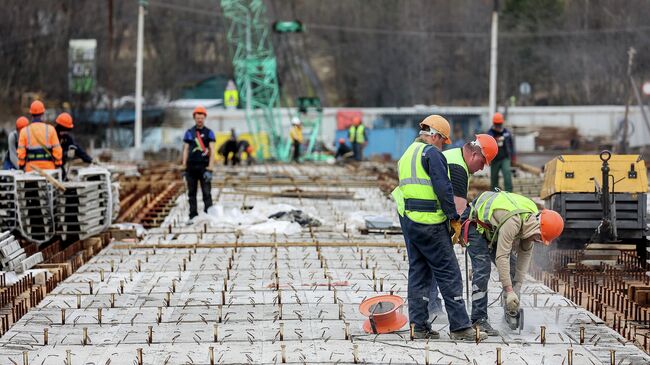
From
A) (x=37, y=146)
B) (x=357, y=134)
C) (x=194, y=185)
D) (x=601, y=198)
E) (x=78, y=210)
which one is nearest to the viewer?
(x=601, y=198)

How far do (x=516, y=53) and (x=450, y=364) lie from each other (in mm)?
60177

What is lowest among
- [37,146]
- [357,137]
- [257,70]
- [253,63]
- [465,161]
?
[357,137]

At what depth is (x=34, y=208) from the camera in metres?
12.1

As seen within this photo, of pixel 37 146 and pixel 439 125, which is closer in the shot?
pixel 439 125

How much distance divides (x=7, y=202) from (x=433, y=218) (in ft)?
20.8

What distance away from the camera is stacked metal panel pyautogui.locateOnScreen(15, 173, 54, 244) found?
12047mm

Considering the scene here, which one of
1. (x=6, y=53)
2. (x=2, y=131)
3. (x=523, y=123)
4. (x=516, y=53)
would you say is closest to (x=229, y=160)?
(x=2, y=131)

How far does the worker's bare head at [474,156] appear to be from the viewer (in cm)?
761

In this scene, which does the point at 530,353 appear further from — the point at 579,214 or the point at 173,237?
the point at 173,237

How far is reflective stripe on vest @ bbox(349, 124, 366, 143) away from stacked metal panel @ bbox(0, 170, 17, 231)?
22128 millimetres

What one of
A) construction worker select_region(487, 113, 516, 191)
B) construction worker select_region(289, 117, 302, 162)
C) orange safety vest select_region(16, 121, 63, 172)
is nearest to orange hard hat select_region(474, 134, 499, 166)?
orange safety vest select_region(16, 121, 63, 172)

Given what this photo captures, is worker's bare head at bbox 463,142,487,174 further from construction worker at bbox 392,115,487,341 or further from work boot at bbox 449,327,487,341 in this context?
work boot at bbox 449,327,487,341

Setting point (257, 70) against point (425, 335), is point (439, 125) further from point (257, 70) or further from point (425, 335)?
point (257, 70)

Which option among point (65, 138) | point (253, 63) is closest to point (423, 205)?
point (65, 138)
